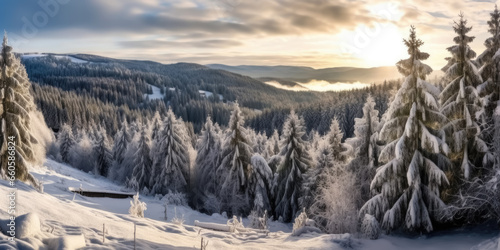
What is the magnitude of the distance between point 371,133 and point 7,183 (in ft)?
70.6

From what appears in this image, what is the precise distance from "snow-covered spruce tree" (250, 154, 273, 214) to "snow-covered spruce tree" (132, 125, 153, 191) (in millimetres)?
15317

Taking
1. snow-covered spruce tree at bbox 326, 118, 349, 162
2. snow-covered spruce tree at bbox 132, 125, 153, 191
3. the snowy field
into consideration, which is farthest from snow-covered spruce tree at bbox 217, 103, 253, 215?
the snowy field

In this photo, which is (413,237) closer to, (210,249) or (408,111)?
(408,111)

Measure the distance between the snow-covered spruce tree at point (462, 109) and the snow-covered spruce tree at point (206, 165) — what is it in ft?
83.7

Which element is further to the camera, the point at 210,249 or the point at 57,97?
the point at 57,97

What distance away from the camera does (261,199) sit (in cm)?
3447

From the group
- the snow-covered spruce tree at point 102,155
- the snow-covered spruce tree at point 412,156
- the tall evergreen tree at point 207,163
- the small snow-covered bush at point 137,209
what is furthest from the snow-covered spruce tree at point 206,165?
the snow-covered spruce tree at point 102,155

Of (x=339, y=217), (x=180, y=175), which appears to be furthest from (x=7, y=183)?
(x=180, y=175)

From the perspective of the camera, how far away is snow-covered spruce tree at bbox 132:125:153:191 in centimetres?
4475

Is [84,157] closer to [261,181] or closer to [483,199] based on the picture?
[261,181]

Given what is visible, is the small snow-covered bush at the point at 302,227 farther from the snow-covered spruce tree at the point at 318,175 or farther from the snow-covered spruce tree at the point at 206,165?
the snow-covered spruce tree at the point at 206,165

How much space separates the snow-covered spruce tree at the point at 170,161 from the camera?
1625 inches

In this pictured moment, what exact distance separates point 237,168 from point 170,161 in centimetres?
844

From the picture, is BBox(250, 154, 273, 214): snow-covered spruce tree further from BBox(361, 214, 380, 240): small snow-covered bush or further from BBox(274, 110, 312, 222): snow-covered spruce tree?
BBox(361, 214, 380, 240): small snow-covered bush
